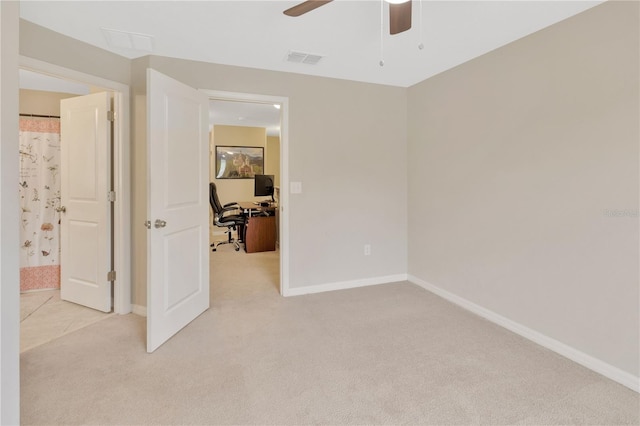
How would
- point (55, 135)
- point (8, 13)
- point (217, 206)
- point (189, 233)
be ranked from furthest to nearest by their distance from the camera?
point (217, 206), point (55, 135), point (189, 233), point (8, 13)

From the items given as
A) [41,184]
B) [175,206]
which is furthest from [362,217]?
[41,184]

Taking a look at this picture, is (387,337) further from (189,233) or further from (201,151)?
(201,151)

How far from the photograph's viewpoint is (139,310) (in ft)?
9.93

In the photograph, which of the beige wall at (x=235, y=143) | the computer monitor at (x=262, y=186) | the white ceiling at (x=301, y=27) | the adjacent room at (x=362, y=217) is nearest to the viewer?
the adjacent room at (x=362, y=217)

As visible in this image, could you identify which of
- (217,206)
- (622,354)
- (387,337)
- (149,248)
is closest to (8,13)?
(149,248)

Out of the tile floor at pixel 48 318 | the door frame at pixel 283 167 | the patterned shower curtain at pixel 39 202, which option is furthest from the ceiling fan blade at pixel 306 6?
the patterned shower curtain at pixel 39 202

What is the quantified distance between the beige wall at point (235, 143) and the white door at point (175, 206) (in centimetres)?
449

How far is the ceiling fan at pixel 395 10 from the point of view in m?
1.67

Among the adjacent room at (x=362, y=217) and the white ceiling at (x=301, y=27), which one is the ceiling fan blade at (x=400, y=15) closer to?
the adjacent room at (x=362, y=217)

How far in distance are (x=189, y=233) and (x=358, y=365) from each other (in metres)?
1.68

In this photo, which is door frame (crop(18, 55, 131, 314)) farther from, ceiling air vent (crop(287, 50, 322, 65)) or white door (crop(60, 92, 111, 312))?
ceiling air vent (crop(287, 50, 322, 65))

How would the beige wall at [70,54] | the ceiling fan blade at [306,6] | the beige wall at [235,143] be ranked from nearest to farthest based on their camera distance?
the ceiling fan blade at [306,6]
the beige wall at [70,54]
the beige wall at [235,143]

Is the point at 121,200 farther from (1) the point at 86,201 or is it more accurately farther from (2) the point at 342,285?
(2) the point at 342,285

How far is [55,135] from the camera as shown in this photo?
12.4ft
